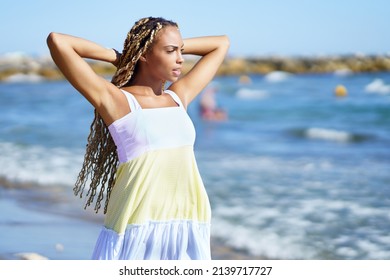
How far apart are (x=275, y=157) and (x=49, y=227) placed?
5.42 m

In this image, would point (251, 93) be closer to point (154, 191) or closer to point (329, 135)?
point (329, 135)

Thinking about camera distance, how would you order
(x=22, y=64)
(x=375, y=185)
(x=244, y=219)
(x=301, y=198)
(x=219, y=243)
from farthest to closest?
1. (x=22, y=64)
2. (x=375, y=185)
3. (x=301, y=198)
4. (x=244, y=219)
5. (x=219, y=243)

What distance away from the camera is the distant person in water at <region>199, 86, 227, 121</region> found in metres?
16.2

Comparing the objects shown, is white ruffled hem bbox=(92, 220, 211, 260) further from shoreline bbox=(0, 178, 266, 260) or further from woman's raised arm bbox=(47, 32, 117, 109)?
shoreline bbox=(0, 178, 266, 260)

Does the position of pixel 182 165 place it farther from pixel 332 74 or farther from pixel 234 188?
pixel 332 74

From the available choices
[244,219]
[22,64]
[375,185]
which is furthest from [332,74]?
[244,219]

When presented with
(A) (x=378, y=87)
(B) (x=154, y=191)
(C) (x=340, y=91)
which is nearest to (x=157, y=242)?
(B) (x=154, y=191)

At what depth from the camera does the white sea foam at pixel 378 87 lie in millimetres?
17625

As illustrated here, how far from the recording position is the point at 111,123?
7.58 feet

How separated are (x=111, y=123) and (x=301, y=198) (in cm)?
549

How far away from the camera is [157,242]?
2293 mm

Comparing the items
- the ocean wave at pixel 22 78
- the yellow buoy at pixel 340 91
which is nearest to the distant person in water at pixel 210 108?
the yellow buoy at pixel 340 91

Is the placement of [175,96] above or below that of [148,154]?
above

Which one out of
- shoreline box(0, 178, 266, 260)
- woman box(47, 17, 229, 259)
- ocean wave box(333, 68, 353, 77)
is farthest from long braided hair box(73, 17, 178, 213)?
ocean wave box(333, 68, 353, 77)
